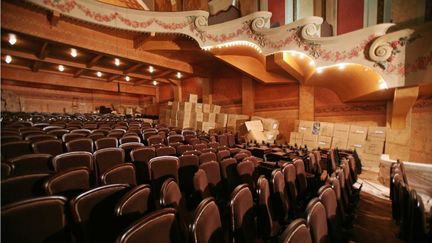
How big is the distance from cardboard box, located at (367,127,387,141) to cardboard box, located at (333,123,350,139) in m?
0.49

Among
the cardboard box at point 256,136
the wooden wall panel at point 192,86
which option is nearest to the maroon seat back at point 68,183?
the cardboard box at point 256,136

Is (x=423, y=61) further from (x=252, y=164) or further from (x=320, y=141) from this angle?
(x=252, y=164)

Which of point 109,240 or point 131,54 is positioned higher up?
point 131,54

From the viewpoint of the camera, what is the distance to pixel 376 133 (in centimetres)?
514

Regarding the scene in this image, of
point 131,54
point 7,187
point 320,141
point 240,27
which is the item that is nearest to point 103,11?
point 131,54

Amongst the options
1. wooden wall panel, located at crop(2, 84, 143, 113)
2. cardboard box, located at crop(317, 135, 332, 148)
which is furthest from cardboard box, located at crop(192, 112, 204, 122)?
wooden wall panel, located at crop(2, 84, 143, 113)

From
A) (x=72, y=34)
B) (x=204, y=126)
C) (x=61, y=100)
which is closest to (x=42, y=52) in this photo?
(x=72, y=34)

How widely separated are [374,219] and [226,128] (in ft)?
18.1

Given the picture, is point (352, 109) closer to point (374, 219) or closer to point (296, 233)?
point (374, 219)

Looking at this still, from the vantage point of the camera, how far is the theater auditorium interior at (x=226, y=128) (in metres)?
1.25

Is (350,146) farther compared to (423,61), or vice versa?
(350,146)

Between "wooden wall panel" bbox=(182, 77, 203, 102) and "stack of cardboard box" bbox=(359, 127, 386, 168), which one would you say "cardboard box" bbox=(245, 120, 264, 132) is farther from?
"wooden wall panel" bbox=(182, 77, 203, 102)

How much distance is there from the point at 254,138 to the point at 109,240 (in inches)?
208

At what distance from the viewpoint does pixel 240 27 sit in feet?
19.4
